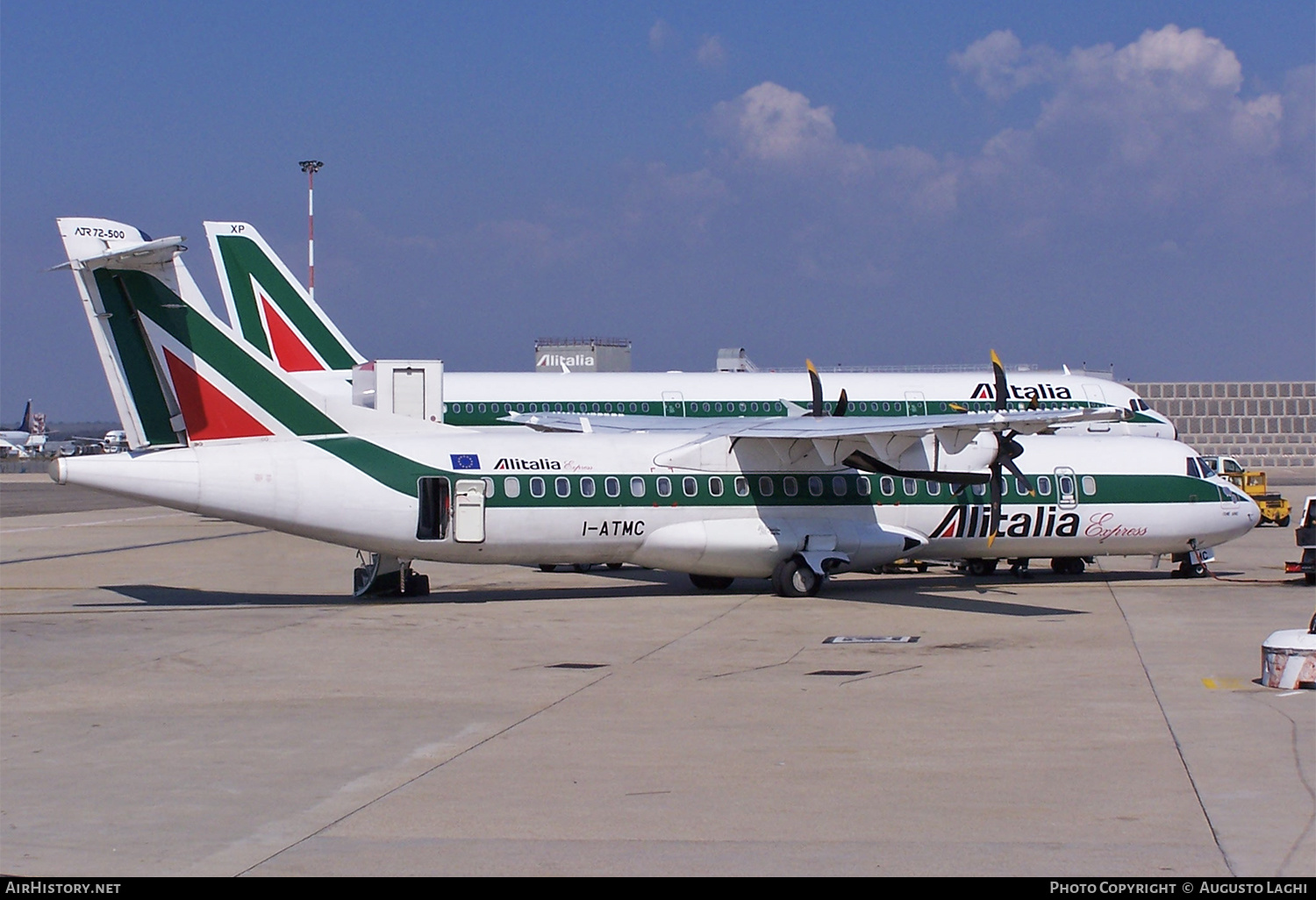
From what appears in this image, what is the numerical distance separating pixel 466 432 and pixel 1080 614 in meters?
11.1

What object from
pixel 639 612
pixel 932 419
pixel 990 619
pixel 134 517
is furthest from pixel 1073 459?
pixel 134 517

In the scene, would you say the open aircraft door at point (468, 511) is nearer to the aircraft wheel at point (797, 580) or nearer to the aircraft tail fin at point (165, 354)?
the aircraft tail fin at point (165, 354)

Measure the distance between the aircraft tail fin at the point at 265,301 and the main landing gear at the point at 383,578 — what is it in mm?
14617

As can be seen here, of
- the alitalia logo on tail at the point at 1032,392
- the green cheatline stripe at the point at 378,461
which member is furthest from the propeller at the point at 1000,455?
the alitalia logo on tail at the point at 1032,392

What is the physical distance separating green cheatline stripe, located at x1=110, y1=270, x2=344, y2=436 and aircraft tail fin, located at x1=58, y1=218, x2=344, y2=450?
1 cm

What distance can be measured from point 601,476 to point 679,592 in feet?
12.2

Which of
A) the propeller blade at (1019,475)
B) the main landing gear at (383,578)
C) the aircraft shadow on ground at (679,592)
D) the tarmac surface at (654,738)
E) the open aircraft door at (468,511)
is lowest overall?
the tarmac surface at (654,738)

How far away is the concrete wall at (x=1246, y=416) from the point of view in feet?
274

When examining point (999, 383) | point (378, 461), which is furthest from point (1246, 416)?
point (378, 461)

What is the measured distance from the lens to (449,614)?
2230 cm

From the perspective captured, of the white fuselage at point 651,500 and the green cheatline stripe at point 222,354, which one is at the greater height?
the green cheatline stripe at point 222,354

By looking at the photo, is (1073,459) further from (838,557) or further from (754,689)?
(754,689)

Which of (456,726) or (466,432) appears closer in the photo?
(456,726)

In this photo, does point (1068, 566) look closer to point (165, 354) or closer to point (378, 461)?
point (378, 461)
